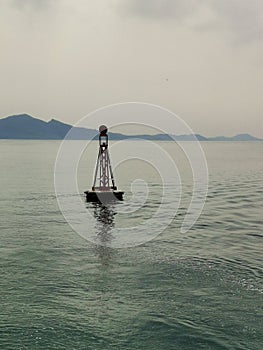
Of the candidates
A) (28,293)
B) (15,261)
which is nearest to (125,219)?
(15,261)

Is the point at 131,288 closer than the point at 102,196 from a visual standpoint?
Yes

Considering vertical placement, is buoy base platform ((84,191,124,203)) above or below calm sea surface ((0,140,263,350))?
above

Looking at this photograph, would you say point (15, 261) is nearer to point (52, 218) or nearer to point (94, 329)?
point (94, 329)

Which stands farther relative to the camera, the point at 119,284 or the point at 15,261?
the point at 15,261

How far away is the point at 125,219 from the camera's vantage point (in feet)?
194

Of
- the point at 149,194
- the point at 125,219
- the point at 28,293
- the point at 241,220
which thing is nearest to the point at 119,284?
the point at 28,293

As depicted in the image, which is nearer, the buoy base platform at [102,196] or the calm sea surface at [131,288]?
the calm sea surface at [131,288]

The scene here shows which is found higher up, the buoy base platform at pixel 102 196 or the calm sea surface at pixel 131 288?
the buoy base platform at pixel 102 196

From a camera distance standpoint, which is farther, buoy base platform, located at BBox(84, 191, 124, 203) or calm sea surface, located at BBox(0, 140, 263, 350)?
buoy base platform, located at BBox(84, 191, 124, 203)

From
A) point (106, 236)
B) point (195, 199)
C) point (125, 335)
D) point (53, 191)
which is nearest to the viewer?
point (125, 335)

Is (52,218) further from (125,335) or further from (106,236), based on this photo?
(125,335)

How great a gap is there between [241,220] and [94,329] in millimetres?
39282

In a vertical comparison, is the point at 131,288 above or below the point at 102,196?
below

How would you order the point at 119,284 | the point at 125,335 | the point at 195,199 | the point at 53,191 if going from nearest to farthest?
the point at 125,335, the point at 119,284, the point at 195,199, the point at 53,191
